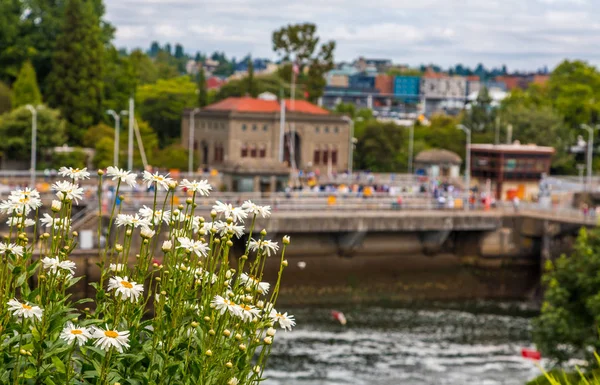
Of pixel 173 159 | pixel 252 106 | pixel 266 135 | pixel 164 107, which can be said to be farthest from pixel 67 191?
pixel 164 107

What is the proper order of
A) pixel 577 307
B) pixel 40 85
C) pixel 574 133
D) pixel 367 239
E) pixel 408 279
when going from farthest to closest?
pixel 574 133 → pixel 40 85 → pixel 367 239 → pixel 408 279 → pixel 577 307

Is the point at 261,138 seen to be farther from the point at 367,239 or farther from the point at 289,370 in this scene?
the point at 289,370

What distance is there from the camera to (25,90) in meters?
81.2

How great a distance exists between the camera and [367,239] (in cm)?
5684

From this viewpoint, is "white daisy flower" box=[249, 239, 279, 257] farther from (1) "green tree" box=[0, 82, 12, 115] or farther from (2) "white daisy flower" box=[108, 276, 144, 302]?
(1) "green tree" box=[0, 82, 12, 115]

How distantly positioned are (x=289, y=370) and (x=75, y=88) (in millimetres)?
51042

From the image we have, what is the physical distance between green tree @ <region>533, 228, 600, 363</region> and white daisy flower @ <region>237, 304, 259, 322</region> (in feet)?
72.2

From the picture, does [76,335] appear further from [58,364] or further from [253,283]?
[253,283]

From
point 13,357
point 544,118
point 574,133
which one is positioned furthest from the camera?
point 574,133

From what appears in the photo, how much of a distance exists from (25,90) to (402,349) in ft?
160

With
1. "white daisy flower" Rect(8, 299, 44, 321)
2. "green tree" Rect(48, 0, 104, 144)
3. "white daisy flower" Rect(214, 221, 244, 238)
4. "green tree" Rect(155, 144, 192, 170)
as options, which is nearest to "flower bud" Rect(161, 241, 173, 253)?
"white daisy flower" Rect(214, 221, 244, 238)

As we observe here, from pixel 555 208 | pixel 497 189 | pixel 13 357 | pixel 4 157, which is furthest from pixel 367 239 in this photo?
pixel 13 357

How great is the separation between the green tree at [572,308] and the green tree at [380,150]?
185 feet

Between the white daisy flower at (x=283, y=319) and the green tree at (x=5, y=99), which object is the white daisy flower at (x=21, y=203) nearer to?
the white daisy flower at (x=283, y=319)
